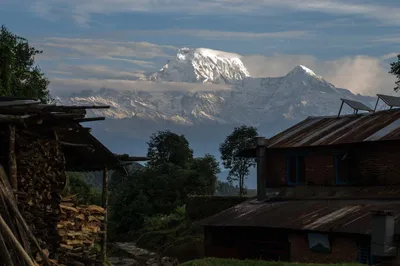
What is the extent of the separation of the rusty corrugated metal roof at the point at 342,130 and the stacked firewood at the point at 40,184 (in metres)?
15.0

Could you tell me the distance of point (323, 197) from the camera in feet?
99.1

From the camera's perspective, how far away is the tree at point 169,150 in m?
61.7

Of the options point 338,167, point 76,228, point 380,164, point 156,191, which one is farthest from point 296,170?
point 156,191

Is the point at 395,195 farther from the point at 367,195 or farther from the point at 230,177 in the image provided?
the point at 230,177

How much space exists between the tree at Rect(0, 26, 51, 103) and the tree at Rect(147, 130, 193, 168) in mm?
16354

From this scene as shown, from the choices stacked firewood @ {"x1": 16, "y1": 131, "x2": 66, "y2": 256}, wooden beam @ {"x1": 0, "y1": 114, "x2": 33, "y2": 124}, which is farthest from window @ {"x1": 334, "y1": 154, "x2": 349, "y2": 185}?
wooden beam @ {"x1": 0, "y1": 114, "x2": 33, "y2": 124}

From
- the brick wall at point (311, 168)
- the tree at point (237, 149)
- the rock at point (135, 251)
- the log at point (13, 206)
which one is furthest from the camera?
the tree at point (237, 149)

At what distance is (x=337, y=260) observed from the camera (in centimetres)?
2498

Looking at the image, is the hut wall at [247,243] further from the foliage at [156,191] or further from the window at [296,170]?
the foliage at [156,191]

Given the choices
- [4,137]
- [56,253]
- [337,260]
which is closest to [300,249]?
[337,260]

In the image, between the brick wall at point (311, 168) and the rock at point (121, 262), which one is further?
the rock at point (121, 262)

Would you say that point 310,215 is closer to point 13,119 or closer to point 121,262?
point 121,262

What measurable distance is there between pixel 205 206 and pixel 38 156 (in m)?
27.3

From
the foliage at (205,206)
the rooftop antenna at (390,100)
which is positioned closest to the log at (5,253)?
the rooftop antenna at (390,100)
